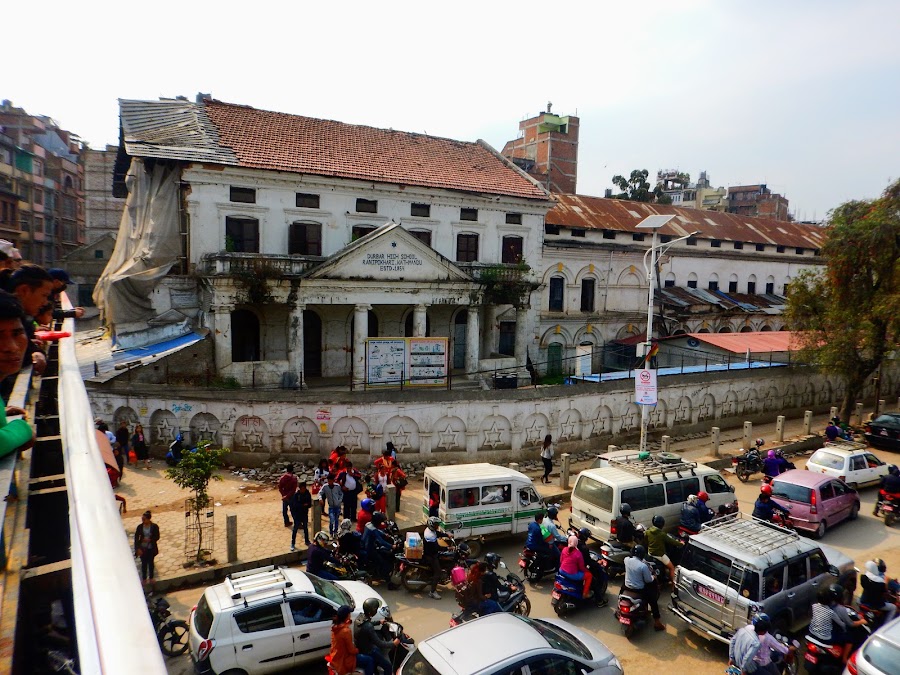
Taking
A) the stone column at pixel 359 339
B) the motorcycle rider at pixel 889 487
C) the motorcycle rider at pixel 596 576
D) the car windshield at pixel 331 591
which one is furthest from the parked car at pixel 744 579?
the stone column at pixel 359 339

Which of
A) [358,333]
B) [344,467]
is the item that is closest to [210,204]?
[358,333]

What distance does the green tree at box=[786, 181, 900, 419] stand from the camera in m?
23.3

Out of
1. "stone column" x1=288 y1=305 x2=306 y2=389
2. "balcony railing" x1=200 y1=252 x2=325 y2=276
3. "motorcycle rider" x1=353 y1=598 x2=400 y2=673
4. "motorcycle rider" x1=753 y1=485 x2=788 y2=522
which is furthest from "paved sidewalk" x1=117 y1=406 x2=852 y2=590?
"balcony railing" x1=200 y1=252 x2=325 y2=276

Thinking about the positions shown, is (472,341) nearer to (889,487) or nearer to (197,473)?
(889,487)

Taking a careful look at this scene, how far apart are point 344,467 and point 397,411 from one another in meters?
4.20

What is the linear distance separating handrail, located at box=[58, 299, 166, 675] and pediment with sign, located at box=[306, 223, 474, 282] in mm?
21884

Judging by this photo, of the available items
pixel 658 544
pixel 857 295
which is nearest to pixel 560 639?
pixel 658 544

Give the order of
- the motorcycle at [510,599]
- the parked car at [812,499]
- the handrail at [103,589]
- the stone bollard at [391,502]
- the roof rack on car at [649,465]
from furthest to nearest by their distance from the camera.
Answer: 1. the stone bollard at [391,502]
2. the parked car at [812,499]
3. the roof rack on car at [649,465]
4. the motorcycle at [510,599]
5. the handrail at [103,589]

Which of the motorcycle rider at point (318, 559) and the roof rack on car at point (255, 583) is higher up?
the roof rack on car at point (255, 583)

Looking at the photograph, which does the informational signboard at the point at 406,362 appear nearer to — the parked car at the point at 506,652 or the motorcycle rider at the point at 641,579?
the motorcycle rider at the point at 641,579

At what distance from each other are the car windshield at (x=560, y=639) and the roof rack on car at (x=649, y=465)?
5.65m

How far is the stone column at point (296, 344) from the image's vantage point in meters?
23.3

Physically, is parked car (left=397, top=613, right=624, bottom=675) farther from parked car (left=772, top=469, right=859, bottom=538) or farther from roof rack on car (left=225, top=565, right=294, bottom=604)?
parked car (left=772, top=469, right=859, bottom=538)

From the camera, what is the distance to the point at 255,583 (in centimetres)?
909
